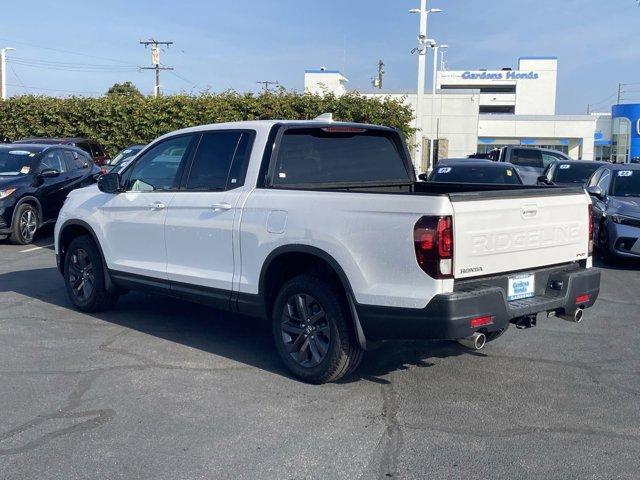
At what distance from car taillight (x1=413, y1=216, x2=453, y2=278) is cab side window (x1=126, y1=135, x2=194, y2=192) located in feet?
9.13

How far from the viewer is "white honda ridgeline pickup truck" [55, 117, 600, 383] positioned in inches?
188

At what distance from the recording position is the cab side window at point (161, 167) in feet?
22.0

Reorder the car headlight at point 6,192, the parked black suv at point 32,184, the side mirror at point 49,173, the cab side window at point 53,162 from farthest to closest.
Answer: the cab side window at point 53,162, the side mirror at point 49,173, the parked black suv at point 32,184, the car headlight at point 6,192

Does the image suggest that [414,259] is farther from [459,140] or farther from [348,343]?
[459,140]

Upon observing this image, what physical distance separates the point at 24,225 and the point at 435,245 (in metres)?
10.1

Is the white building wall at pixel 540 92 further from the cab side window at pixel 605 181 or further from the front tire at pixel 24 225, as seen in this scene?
the front tire at pixel 24 225

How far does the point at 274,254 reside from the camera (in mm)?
5539

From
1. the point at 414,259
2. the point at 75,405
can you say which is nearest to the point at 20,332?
the point at 75,405

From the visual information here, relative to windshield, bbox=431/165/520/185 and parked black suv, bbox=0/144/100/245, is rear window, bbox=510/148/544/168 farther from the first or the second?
parked black suv, bbox=0/144/100/245

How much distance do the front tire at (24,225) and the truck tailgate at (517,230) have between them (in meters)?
9.97

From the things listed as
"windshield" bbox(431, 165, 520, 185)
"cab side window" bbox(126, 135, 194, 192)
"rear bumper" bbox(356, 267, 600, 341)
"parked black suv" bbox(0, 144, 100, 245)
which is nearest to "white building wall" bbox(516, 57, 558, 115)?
"windshield" bbox(431, 165, 520, 185)

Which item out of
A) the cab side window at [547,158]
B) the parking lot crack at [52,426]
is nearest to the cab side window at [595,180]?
the parking lot crack at [52,426]

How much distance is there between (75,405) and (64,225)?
3190mm

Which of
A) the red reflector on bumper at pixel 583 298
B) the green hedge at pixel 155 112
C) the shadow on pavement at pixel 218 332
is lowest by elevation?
the shadow on pavement at pixel 218 332
